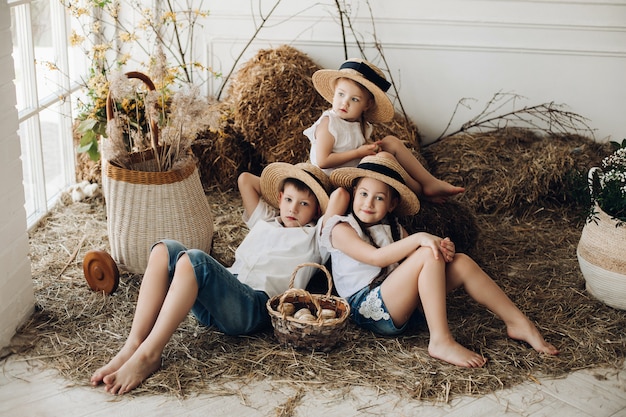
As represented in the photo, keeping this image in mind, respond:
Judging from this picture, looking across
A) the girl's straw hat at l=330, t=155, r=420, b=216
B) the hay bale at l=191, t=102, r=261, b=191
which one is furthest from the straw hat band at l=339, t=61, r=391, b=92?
the hay bale at l=191, t=102, r=261, b=191

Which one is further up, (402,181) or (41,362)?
(402,181)

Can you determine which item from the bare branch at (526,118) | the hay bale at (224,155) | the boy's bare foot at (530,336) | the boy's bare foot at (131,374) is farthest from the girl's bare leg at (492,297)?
the bare branch at (526,118)

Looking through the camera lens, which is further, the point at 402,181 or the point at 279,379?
the point at 402,181

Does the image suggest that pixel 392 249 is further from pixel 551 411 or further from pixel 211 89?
pixel 211 89

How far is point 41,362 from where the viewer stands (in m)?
2.81

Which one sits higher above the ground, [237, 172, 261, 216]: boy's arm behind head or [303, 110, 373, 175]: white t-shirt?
[303, 110, 373, 175]: white t-shirt

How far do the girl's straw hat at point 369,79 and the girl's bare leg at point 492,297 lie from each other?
99 cm

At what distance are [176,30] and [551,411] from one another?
3.21 m

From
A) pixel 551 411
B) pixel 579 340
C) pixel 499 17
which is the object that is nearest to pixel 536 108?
pixel 499 17

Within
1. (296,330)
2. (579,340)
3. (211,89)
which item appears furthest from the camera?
(211,89)

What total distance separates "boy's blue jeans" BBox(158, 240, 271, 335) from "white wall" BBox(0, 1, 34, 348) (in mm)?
624

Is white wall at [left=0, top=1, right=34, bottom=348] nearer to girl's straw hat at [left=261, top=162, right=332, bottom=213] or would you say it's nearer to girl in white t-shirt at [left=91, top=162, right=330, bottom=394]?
girl in white t-shirt at [left=91, top=162, right=330, bottom=394]

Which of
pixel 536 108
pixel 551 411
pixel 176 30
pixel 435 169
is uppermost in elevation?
pixel 176 30

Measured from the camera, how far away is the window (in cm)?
385
